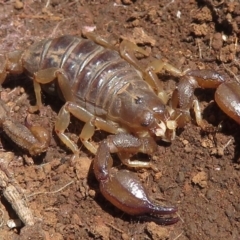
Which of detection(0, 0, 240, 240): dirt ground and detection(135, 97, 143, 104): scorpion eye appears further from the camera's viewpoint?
detection(135, 97, 143, 104): scorpion eye

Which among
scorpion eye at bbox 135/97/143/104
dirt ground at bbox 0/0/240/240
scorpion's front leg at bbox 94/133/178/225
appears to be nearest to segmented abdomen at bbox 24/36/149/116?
scorpion eye at bbox 135/97/143/104

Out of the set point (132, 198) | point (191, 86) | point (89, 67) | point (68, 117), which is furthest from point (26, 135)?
point (191, 86)

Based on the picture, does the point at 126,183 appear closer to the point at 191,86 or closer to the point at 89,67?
the point at 191,86

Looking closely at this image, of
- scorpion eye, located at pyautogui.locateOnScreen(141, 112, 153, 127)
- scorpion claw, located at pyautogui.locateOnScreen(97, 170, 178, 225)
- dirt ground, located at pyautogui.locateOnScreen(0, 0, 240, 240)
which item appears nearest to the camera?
scorpion claw, located at pyautogui.locateOnScreen(97, 170, 178, 225)

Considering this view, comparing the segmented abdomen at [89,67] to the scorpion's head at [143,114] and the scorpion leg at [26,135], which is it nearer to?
the scorpion's head at [143,114]

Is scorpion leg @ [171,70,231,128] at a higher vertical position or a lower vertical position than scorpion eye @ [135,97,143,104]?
higher

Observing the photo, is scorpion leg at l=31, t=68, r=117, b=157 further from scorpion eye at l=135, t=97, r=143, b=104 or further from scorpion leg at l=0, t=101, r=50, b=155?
scorpion eye at l=135, t=97, r=143, b=104

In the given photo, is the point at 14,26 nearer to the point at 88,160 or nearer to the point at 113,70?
the point at 113,70

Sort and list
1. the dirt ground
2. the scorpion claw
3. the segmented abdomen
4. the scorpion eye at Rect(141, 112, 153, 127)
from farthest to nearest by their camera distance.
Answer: the segmented abdomen
the scorpion eye at Rect(141, 112, 153, 127)
the dirt ground
the scorpion claw
